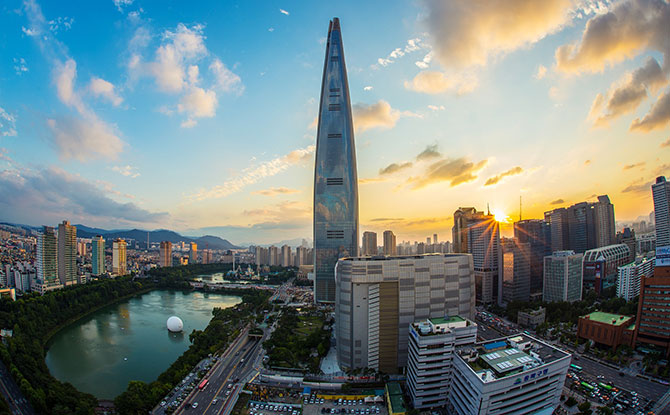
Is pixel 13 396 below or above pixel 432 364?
below

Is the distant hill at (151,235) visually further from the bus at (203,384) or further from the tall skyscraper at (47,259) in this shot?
the bus at (203,384)

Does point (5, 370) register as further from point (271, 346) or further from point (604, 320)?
point (604, 320)

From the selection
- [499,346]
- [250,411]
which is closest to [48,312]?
[250,411]

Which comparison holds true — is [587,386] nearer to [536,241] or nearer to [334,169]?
[334,169]

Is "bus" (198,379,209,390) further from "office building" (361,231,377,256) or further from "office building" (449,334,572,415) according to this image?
"office building" (361,231,377,256)

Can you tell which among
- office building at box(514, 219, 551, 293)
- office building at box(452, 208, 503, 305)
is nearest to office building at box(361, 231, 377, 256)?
office building at box(514, 219, 551, 293)

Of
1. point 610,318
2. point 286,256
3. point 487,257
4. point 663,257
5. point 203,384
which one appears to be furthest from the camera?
point 286,256

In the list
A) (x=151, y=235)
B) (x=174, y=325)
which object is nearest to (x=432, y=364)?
(x=174, y=325)
